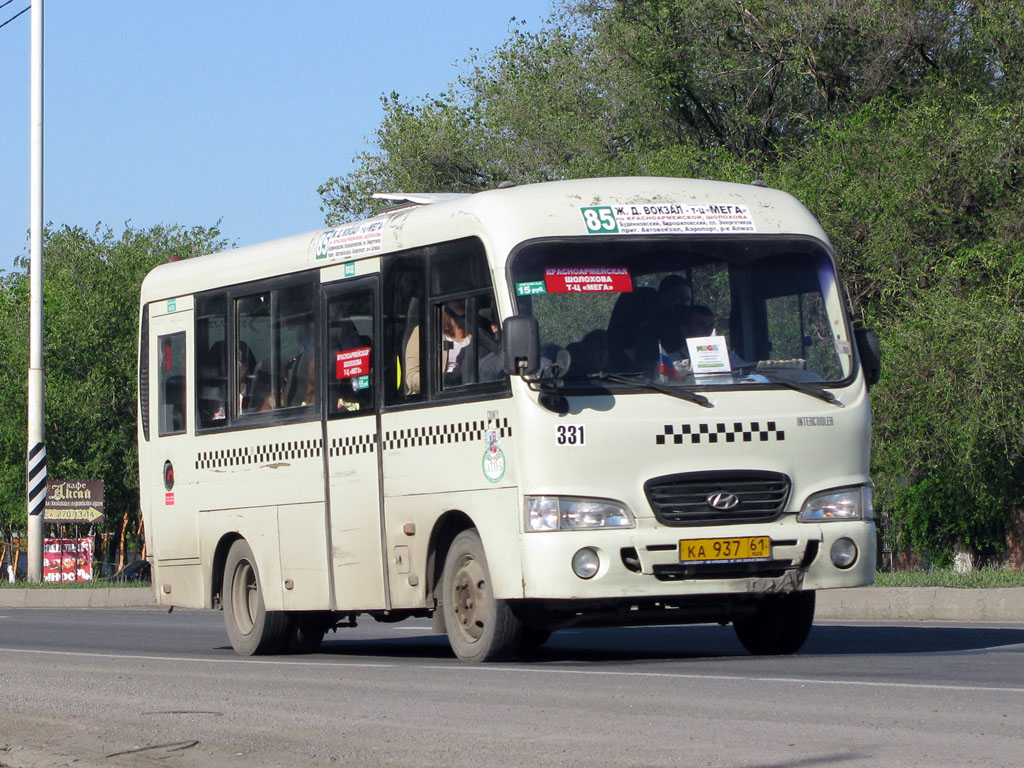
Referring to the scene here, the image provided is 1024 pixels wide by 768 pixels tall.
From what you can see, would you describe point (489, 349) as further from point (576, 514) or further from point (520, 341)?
point (576, 514)

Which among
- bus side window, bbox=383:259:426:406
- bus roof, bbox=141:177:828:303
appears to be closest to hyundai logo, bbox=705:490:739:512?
bus roof, bbox=141:177:828:303

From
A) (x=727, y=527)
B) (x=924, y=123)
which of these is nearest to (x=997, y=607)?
(x=727, y=527)

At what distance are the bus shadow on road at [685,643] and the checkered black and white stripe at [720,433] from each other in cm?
198

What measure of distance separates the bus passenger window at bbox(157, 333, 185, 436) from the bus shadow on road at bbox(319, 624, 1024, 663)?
2350 mm

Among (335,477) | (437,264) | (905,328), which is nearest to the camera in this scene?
(437,264)

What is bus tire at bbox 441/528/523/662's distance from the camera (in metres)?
11.8

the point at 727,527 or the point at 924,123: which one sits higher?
the point at 924,123

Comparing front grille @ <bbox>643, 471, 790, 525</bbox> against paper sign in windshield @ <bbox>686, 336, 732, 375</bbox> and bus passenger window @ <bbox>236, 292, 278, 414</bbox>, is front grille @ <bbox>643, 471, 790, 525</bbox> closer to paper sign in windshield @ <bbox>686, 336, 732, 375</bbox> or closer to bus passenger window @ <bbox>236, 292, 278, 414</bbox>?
paper sign in windshield @ <bbox>686, 336, 732, 375</bbox>

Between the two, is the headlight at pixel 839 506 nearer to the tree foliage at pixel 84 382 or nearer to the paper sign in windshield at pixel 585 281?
the paper sign in windshield at pixel 585 281

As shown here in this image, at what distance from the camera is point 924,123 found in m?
30.5

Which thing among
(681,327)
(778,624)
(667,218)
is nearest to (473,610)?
(778,624)

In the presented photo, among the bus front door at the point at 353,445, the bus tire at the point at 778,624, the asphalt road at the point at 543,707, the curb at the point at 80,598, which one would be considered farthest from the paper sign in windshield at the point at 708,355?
the curb at the point at 80,598

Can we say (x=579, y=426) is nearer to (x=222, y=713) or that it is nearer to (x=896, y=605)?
(x=222, y=713)

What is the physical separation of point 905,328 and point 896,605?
10752mm
